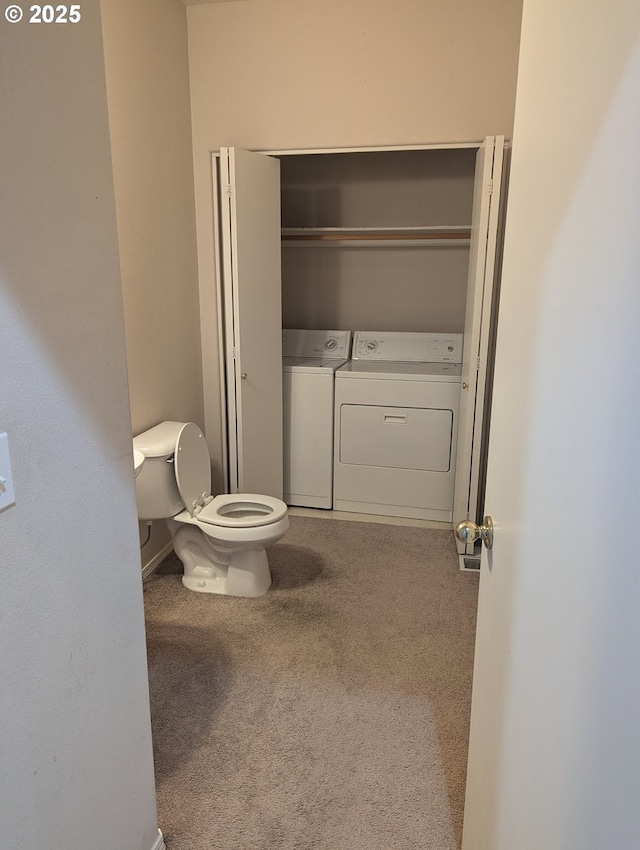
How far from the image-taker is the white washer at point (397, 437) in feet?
11.0

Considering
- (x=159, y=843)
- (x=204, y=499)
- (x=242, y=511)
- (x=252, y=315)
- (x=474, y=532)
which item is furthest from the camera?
(x=252, y=315)

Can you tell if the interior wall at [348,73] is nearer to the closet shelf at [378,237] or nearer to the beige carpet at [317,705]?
the closet shelf at [378,237]

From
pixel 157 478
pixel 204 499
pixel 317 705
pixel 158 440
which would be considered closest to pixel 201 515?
pixel 204 499

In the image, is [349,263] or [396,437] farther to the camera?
[349,263]

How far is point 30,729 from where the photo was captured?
3.24 feet

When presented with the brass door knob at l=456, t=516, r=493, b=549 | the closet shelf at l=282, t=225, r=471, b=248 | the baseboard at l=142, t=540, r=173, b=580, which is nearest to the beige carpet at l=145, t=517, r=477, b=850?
the baseboard at l=142, t=540, r=173, b=580

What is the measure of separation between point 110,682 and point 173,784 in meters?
0.68

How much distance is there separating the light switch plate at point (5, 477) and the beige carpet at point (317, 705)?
1.11 m

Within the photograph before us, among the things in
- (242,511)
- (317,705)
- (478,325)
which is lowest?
(317,705)

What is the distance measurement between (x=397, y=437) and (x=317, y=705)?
1.72 meters

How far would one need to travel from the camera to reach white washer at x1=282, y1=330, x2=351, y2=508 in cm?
352

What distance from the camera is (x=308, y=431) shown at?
141 inches

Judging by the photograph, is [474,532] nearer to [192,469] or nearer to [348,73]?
[192,469]

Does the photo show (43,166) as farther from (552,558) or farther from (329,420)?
(329,420)
